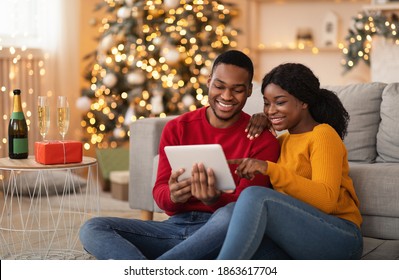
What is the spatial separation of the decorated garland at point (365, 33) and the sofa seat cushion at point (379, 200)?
2.43m

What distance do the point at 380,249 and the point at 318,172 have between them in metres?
0.53

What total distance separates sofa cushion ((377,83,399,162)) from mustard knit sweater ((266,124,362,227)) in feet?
2.79

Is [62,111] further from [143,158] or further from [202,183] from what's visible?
[202,183]

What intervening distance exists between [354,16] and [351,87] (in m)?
2.22

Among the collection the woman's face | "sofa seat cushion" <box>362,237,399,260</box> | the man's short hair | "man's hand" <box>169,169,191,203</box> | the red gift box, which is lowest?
"sofa seat cushion" <box>362,237,399,260</box>

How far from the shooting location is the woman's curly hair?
2.22 m

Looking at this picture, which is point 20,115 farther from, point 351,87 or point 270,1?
point 270,1

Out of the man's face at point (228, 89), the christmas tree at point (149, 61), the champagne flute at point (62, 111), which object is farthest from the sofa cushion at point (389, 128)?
the christmas tree at point (149, 61)

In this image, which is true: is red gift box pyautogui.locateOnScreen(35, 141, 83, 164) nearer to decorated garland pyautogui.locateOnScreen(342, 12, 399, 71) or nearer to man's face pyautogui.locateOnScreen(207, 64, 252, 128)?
man's face pyautogui.locateOnScreen(207, 64, 252, 128)

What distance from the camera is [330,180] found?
2072 mm

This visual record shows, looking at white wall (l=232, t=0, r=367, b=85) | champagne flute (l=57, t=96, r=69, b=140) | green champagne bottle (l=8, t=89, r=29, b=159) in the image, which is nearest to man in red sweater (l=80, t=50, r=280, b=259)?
champagne flute (l=57, t=96, r=69, b=140)

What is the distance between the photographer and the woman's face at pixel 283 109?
222 centimetres

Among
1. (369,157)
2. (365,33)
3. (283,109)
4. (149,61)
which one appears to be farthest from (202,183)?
(365,33)
